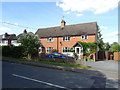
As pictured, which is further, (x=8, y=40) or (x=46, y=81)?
(x=8, y=40)

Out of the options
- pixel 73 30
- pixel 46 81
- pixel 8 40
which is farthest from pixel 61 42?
pixel 8 40

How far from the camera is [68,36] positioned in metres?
28.2

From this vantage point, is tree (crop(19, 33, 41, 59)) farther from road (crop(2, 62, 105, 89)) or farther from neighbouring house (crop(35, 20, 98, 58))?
neighbouring house (crop(35, 20, 98, 58))

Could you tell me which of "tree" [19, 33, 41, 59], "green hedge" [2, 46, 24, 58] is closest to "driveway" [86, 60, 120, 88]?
"tree" [19, 33, 41, 59]

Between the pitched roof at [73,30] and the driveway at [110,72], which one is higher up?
the pitched roof at [73,30]

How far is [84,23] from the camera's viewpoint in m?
29.8

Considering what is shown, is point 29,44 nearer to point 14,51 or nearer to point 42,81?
point 14,51

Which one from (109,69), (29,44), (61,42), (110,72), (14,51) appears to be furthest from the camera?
(61,42)

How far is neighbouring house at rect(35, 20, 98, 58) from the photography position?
25.0 metres

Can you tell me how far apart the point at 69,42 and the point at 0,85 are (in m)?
23.5

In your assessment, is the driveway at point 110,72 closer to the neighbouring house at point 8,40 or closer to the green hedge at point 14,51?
the green hedge at point 14,51

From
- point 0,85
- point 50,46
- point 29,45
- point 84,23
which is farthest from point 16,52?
point 84,23

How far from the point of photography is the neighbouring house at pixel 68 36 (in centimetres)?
2498

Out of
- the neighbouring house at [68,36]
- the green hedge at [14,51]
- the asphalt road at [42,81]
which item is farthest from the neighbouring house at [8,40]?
the asphalt road at [42,81]
